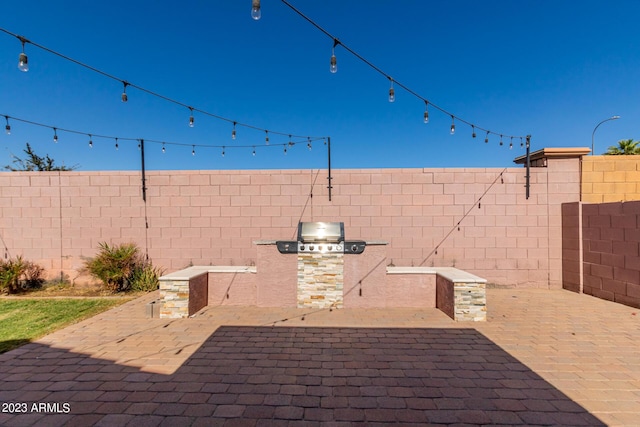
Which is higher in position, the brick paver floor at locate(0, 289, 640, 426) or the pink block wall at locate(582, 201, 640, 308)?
the pink block wall at locate(582, 201, 640, 308)

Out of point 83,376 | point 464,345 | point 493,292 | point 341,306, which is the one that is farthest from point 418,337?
point 83,376

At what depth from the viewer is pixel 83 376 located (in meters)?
2.93

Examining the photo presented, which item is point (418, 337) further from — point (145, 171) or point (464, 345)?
point (145, 171)

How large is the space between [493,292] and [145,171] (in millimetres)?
9346

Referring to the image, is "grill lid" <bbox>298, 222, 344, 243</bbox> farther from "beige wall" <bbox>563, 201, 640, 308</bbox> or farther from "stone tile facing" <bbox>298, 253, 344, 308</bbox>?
"beige wall" <bbox>563, 201, 640, 308</bbox>

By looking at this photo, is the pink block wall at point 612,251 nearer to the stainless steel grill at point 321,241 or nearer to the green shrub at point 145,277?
the stainless steel grill at point 321,241

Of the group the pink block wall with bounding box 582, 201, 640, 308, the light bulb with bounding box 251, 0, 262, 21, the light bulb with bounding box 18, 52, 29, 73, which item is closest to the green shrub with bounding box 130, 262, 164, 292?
the light bulb with bounding box 18, 52, 29, 73

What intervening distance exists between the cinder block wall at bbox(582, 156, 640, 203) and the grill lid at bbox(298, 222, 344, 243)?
6.35m

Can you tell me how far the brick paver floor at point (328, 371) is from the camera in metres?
2.35

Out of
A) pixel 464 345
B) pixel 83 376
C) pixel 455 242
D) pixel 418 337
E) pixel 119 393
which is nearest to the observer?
pixel 119 393

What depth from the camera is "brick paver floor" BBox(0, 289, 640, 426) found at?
2.35 metres

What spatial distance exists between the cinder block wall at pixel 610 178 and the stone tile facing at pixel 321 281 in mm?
6549

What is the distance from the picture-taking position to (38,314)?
193 inches

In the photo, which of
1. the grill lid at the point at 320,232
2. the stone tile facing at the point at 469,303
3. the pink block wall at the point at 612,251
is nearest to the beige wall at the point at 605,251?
the pink block wall at the point at 612,251
